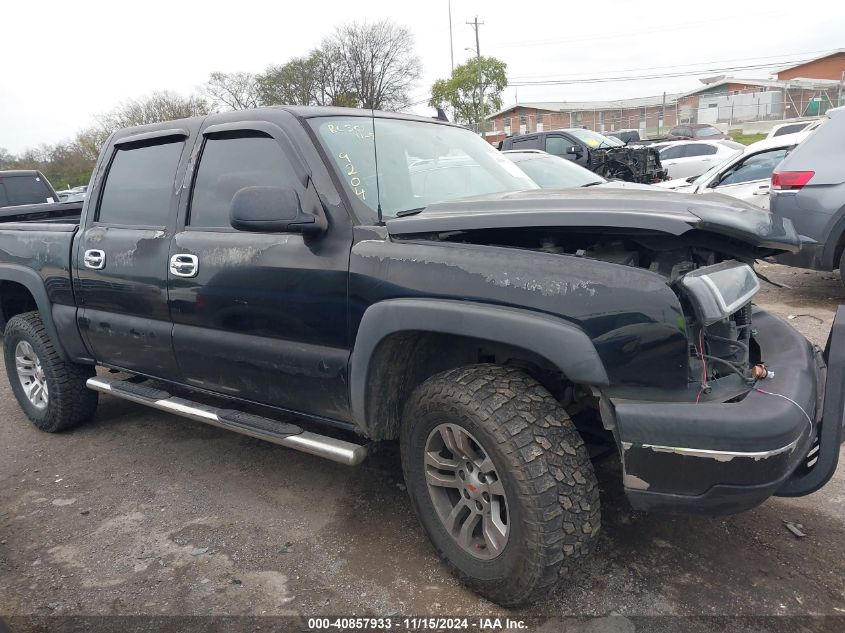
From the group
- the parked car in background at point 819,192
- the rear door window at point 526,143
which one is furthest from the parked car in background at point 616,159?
the parked car in background at point 819,192

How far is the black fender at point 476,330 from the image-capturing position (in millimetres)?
2076

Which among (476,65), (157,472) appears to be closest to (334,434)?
(157,472)

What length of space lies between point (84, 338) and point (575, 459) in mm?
3192

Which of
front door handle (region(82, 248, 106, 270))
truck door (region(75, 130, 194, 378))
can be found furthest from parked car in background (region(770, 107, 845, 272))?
front door handle (region(82, 248, 106, 270))

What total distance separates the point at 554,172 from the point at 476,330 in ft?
18.1

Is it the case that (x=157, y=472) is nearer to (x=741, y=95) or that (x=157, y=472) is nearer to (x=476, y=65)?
(x=741, y=95)

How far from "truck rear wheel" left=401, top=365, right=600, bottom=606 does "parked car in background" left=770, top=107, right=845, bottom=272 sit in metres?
4.59

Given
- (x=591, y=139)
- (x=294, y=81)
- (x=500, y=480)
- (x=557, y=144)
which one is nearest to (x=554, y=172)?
(x=500, y=480)

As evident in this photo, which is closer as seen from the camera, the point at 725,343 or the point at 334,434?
the point at 725,343

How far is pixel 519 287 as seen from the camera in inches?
86.6

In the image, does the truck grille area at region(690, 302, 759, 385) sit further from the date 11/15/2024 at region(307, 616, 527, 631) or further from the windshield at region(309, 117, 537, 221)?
the windshield at region(309, 117, 537, 221)

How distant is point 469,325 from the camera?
7.46ft

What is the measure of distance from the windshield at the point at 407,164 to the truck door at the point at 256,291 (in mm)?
201

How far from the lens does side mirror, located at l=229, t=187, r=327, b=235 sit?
259 cm
